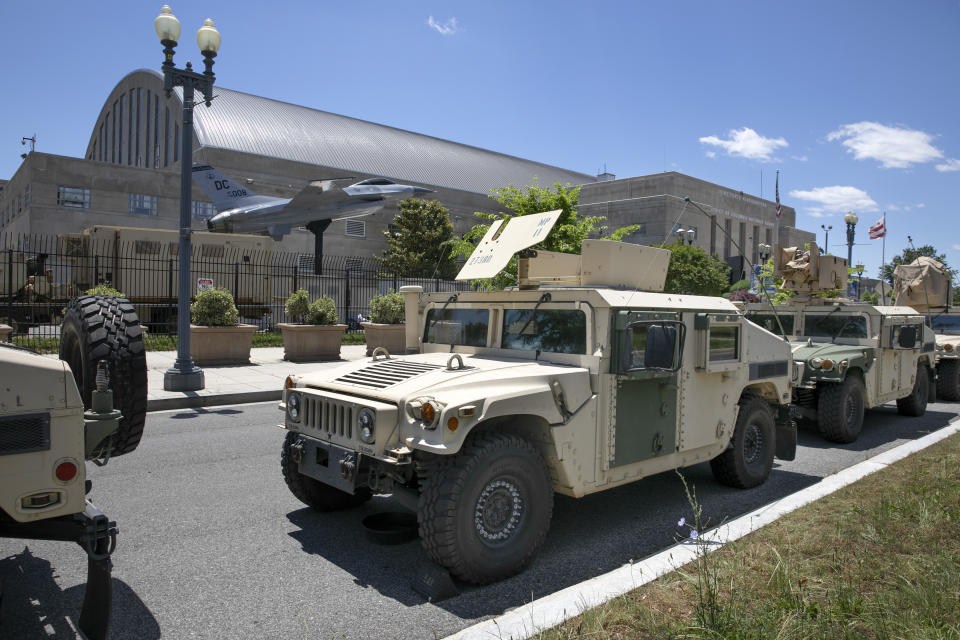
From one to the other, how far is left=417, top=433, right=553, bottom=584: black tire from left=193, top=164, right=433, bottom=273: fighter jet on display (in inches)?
1092

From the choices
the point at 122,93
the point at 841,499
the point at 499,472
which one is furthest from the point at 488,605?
the point at 122,93

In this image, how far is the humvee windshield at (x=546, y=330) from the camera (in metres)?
4.64

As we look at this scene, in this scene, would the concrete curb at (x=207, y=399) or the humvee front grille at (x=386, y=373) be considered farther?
the concrete curb at (x=207, y=399)

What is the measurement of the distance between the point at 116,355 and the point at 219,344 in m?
10.8

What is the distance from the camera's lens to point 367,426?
12.9 feet

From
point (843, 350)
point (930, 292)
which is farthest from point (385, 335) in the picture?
point (930, 292)

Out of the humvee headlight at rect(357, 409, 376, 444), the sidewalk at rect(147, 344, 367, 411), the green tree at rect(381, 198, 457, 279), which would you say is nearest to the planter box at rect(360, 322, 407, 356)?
the sidewalk at rect(147, 344, 367, 411)

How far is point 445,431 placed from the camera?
364cm

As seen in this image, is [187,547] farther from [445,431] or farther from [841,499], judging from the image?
[841,499]

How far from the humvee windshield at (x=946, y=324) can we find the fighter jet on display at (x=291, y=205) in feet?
78.8

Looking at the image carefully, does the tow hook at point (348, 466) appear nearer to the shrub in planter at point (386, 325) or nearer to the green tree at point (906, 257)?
the shrub in planter at point (386, 325)

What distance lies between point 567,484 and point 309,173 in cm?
4280

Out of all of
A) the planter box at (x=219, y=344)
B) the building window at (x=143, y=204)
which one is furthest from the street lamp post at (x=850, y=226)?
the building window at (x=143, y=204)

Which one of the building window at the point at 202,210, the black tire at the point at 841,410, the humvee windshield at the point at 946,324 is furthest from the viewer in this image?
the building window at the point at 202,210
